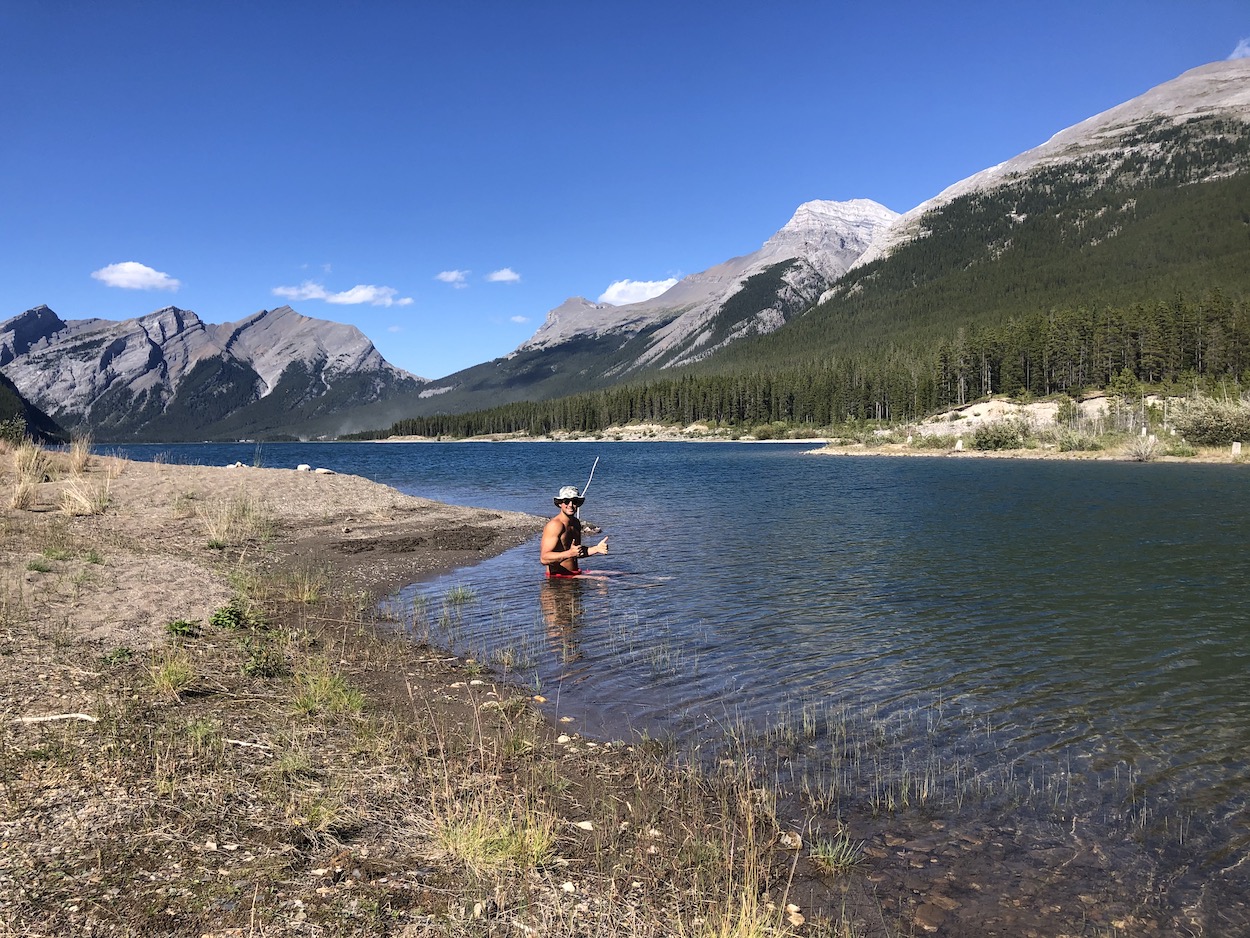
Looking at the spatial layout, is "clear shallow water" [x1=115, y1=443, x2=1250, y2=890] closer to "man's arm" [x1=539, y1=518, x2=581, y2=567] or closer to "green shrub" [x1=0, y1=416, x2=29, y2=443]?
"man's arm" [x1=539, y1=518, x2=581, y2=567]

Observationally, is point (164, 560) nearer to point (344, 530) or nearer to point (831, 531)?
point (344, 530)

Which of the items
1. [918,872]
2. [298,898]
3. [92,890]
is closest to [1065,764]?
[918,872]

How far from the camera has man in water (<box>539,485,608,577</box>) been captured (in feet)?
63.7

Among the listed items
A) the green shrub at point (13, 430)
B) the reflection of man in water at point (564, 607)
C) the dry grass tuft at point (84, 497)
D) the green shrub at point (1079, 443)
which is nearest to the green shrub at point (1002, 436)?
the green shrub at point (1079, 443)

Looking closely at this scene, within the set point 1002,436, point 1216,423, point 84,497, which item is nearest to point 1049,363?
point 1002,436

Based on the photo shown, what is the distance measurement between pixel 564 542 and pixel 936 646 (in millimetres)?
10425

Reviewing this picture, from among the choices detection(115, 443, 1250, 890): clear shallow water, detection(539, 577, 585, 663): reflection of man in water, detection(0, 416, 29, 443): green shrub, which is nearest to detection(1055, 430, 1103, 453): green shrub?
detection(115, 443, 1250, 890): clear shallow water

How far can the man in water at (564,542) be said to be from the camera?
19.4m

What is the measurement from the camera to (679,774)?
26.9 feet

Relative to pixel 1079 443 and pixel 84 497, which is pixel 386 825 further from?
pixel 1079 443

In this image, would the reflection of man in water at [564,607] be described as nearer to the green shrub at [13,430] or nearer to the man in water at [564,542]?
the man in water at [564,542]

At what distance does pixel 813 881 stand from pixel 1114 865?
295 cm

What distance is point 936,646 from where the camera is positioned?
1400 cm

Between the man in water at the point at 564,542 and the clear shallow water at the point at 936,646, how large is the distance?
64 centimetres
